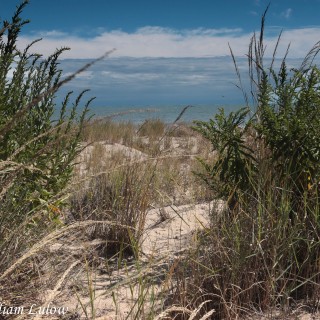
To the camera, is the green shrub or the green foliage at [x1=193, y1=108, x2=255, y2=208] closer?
the green shrub

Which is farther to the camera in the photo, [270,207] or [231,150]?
[231,150]

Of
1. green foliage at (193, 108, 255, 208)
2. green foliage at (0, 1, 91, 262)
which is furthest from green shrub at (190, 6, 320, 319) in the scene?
green foliage at (0, 1, 91, 262)

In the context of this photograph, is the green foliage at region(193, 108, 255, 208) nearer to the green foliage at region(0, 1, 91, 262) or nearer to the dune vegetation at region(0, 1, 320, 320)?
the dune vegetation at region(0, 1, 320, 320)

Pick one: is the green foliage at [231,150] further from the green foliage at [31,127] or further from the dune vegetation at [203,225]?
the green foliage at [31,127]

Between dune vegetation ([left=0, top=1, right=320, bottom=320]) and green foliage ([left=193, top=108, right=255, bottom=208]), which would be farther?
green foliage ([left=193, top=108, right=255, bottom=208])

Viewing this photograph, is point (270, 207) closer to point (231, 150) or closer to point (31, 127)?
point (231, 150)

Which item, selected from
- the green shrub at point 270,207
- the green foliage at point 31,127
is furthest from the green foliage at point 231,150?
the green foliage at point 31,127

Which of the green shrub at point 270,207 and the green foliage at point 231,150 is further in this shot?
the green foliage at point 231,150

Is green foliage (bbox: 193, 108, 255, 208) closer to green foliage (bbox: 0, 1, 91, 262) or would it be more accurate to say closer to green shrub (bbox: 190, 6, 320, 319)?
green shrub (bbox: 190, 6, 320, 319)

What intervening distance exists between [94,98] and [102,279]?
1.22 meters

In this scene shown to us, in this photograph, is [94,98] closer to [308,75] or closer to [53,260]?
[53,260]

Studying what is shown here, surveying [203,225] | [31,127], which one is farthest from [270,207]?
[31,127]

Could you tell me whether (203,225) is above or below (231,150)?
below

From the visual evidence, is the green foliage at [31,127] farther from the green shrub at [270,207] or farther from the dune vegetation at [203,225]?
the green shrub at [270,207]
